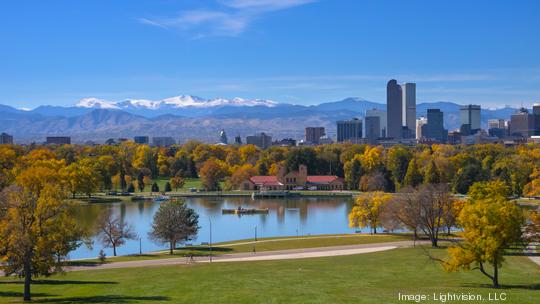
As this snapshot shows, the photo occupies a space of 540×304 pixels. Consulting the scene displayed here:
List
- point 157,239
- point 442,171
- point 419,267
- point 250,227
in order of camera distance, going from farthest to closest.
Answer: point 442,171
point 250,227
point 157,239
point 419,267

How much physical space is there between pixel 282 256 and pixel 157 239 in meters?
12.0

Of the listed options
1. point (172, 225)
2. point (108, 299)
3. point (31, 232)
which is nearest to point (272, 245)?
point (172, 225)

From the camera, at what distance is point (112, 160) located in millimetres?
121812

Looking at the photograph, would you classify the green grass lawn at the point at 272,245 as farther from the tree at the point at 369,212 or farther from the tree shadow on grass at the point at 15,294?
the tree shadow on grass at the point at 15,294

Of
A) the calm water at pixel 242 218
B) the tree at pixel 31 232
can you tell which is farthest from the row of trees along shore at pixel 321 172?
the calm water at pixel 242 218

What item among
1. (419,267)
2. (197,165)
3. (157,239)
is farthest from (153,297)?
(197,165)

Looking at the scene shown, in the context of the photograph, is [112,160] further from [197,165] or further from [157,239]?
[157,239]

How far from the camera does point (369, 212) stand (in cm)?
5888

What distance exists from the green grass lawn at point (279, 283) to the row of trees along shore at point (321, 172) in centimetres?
100

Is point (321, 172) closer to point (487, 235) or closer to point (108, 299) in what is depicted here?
point (487, 235)

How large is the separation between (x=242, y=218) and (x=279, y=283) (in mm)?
49851

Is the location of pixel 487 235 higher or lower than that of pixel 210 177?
lower

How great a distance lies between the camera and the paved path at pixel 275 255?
128 feet

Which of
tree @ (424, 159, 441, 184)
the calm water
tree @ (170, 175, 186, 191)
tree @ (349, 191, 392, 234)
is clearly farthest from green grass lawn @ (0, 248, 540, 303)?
tree @ (170, 175, 186, 191)
